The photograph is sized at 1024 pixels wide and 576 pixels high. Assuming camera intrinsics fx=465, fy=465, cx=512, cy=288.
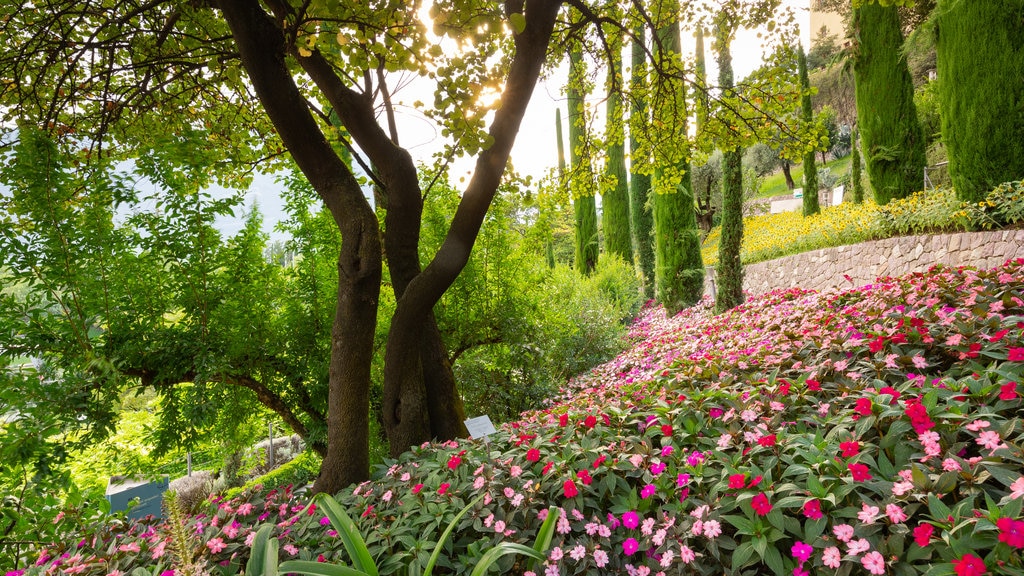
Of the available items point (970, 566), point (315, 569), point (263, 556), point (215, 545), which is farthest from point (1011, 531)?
point (215, 545)

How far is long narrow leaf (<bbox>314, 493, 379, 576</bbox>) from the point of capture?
1447 millimetres

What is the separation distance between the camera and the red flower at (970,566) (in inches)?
42.6

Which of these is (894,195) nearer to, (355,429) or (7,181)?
(355,429)

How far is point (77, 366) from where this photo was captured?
2498 mm

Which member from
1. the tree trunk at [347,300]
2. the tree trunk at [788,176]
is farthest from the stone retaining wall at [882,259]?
the tree trunk at [788,176]

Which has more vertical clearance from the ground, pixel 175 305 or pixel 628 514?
pixel 175 305

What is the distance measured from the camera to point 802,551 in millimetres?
1348

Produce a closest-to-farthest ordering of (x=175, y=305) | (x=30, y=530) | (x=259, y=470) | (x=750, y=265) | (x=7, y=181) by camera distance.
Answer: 1. (x=30, y=530)
2. (x=7, y=181)
3. (x=175, y=305)
4. (x=259, y=470)
5. (x=750, y=265)

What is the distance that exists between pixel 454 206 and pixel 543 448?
9.13 ft

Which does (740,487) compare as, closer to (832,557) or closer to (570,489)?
(832,557)

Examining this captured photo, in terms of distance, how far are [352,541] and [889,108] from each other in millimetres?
11107

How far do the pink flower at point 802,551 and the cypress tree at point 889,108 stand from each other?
384 inches


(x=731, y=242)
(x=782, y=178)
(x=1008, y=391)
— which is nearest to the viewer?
(x=1008, y=391)

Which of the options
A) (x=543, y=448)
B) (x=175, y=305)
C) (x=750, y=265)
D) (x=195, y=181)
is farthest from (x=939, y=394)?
(x=750, y=265)
